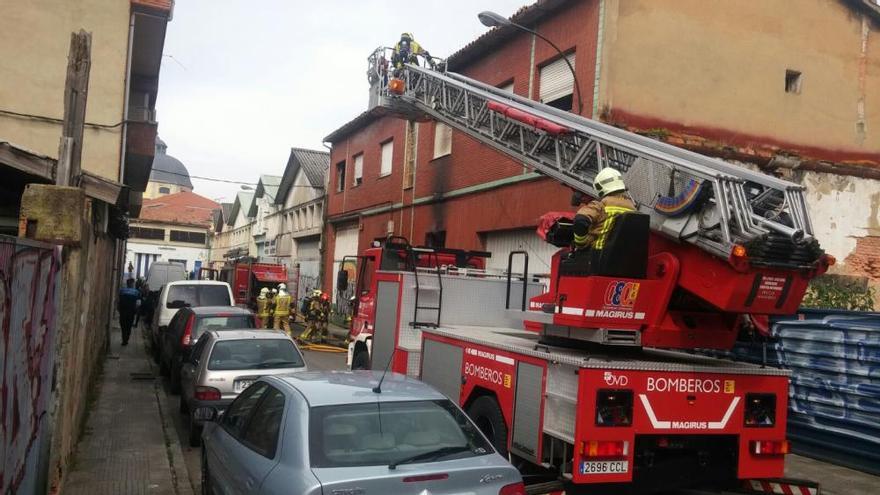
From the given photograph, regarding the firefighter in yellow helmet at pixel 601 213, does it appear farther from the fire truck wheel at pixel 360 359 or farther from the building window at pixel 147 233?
the building window at pixel 147 233

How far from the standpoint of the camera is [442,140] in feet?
71.0

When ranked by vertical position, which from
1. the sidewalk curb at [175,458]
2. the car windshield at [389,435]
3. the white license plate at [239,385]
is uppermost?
the car windshield at [389,435]

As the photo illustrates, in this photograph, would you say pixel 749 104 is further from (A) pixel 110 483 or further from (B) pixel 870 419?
(A) pixel 110 483

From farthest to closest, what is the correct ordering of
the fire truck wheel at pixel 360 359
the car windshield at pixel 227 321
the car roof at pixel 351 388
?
1. the car windshield at pixel 227 321
2. the fire truck wheel at pixel 360 359
3. the car roof at pixel 351 388

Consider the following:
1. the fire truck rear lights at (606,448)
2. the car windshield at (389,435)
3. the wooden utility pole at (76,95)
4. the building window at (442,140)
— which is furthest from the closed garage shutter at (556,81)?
the car windshield at (389,435)

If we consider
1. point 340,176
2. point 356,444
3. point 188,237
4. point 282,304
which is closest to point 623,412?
point 356,444

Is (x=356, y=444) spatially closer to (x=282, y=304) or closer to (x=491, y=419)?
(x=491, y=419)

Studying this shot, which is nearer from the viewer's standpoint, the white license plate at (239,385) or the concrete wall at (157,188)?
the white license plate at (239,385)

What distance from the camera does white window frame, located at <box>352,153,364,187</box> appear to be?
29.7 meters

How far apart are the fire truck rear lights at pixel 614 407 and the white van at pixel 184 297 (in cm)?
1279

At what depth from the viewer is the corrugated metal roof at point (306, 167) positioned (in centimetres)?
3784

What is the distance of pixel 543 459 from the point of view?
5875mm

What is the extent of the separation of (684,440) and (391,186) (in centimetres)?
2048

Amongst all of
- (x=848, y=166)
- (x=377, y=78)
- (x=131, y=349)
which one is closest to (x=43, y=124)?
(x=131, y=349)
